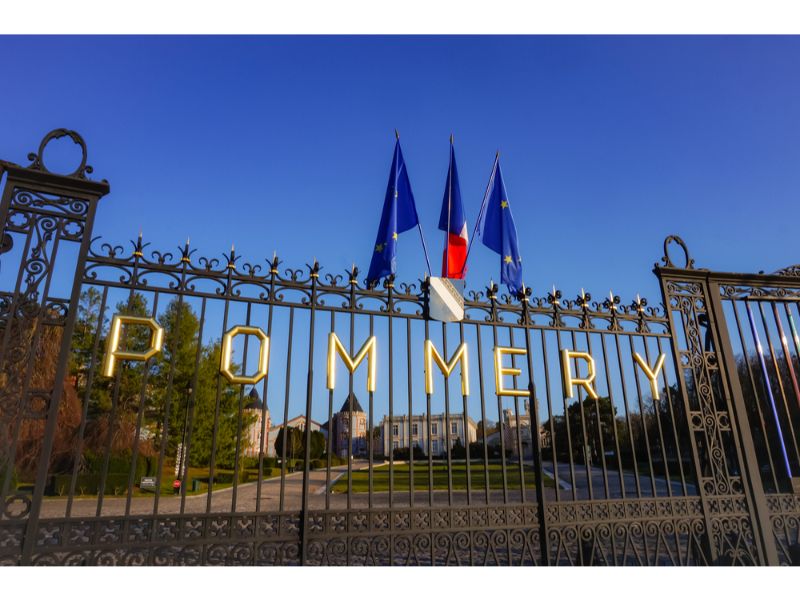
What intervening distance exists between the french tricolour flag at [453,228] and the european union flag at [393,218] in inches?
22.2

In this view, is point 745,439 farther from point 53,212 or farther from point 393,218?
point 53,212

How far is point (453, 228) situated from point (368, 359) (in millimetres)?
2846

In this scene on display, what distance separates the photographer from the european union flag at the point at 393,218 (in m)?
7.16

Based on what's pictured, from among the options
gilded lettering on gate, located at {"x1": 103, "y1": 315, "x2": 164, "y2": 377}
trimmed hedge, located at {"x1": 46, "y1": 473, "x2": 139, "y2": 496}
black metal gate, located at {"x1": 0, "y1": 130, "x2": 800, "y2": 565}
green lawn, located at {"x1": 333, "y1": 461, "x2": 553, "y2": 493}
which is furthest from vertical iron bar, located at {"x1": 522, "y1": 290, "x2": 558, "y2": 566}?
trimmed hedge, located at {"x1": 46, "y1": 473, "x2": 139, "y2": 496}

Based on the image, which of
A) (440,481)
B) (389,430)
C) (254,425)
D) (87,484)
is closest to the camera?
(389,430)

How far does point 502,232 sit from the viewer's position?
793cm

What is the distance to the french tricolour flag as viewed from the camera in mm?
7570

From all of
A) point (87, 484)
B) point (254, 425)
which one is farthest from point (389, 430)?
point (254, 425)

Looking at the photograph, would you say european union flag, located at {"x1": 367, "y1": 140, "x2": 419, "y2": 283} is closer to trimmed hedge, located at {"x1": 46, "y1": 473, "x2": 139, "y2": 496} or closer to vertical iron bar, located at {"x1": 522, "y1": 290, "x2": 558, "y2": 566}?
vertical iron bar, located at {"x1": 522, "y1": 290, "x2": 558, "y2": 566}

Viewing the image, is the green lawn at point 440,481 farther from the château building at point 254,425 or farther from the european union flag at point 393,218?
the european union flag at point 393,218

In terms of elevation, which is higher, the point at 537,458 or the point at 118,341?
the point at 118,341

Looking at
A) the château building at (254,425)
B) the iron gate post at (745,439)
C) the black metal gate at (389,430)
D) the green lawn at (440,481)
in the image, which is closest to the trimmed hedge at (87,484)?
the château building at (254,425)

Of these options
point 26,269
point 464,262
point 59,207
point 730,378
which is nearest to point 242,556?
point 26,269

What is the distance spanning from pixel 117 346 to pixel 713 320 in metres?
8.10
